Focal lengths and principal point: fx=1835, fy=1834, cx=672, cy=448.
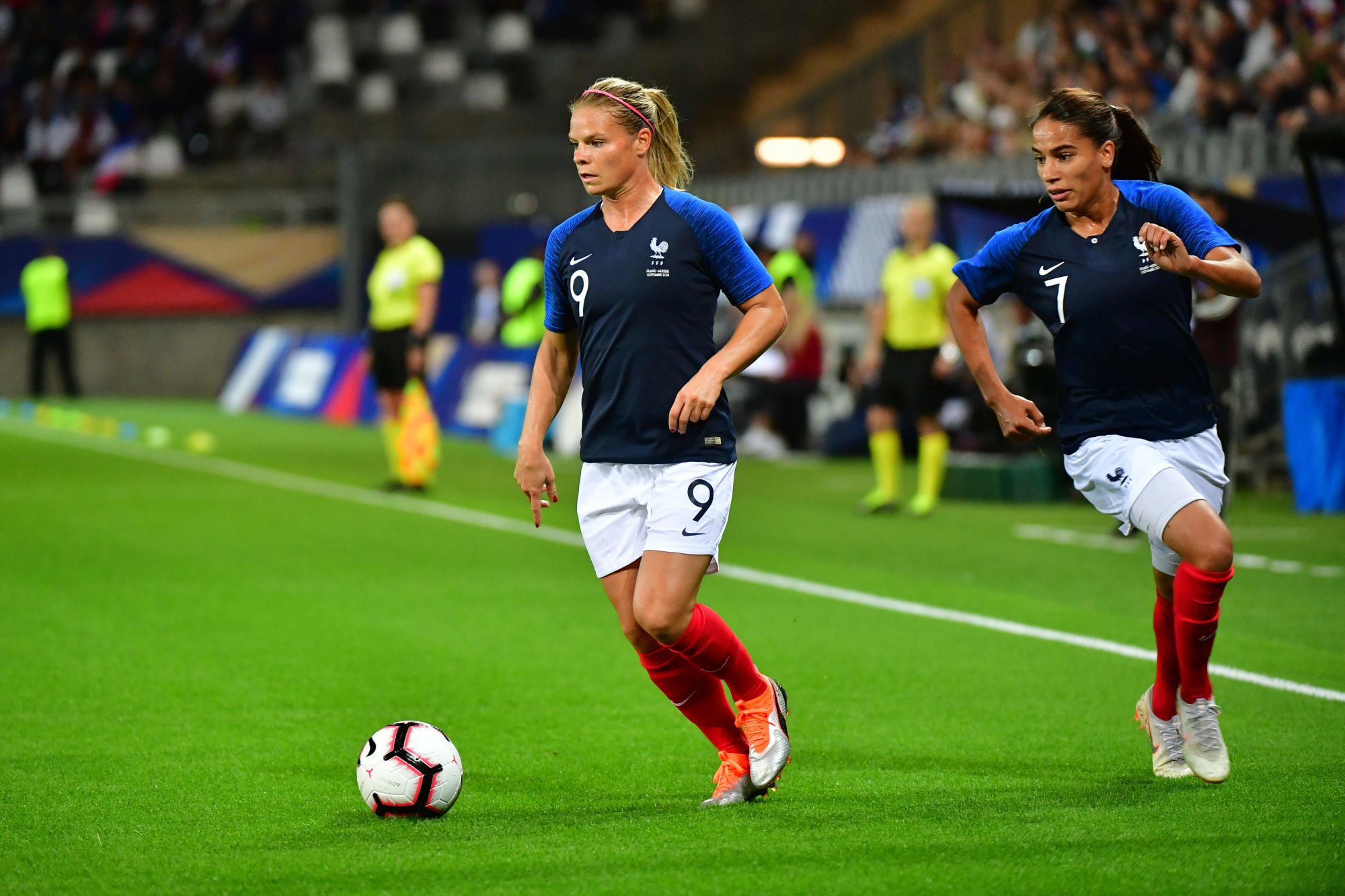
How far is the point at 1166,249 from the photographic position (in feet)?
16.7

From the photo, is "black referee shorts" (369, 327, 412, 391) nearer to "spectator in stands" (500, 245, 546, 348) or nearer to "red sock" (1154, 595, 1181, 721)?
"spectator in stands" (500, 245, 546, 348)

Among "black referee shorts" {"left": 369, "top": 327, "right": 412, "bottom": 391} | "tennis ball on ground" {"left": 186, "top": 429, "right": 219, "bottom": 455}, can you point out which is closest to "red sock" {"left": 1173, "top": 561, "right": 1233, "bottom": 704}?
"black referee shorts" {"left": 369, "top": 327, "right": 412, "bottom": 391}

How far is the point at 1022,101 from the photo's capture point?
895 inches

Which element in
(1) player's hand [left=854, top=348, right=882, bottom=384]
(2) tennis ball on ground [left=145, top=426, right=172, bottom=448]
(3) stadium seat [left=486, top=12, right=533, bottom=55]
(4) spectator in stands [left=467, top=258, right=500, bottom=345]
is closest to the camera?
(1) player's hand [left=854, top=348, right=882, bottom=384]

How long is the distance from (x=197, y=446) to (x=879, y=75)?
43.9 feet

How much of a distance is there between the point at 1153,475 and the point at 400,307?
10266 mm

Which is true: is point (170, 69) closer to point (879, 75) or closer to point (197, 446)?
point (879, 75)

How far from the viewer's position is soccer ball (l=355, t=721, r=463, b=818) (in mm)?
5203

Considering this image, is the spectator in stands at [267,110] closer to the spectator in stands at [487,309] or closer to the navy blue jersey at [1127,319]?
the spectator in stands at [487,309]

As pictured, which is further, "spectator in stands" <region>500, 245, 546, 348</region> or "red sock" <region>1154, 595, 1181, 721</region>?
"spectator in stands" <region>500, 245, 546, 348</region>

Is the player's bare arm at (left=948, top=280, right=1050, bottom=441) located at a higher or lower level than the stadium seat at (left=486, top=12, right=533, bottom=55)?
lower

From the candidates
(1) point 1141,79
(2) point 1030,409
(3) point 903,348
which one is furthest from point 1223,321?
(1) point 1141,79

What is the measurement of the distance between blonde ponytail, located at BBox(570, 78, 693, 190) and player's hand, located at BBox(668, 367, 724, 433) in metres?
0.63

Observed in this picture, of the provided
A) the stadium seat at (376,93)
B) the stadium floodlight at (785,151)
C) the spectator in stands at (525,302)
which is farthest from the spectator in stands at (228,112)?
the spectator in stands at (525,302)
